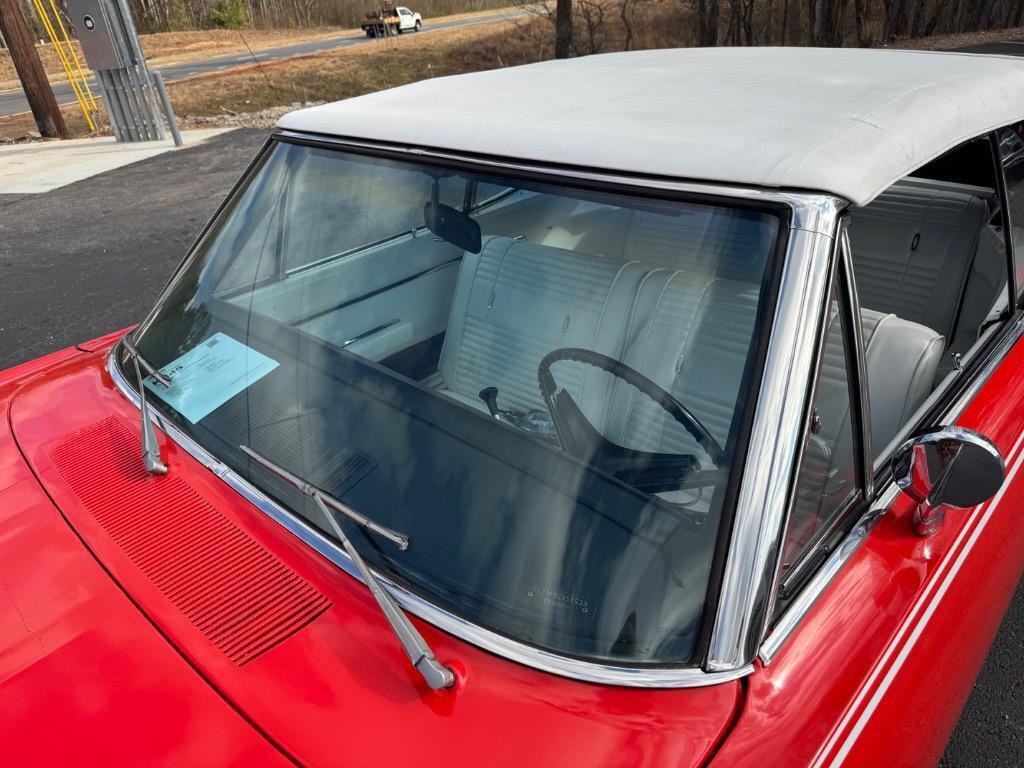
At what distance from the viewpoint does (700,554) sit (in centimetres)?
108

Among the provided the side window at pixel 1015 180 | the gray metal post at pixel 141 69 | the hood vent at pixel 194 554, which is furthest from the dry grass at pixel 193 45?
the side window at pixel 1015 180

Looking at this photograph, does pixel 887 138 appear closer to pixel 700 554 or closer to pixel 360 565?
pixel 700 554

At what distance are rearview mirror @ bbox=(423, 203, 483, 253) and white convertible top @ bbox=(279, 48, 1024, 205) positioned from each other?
0.22 meters

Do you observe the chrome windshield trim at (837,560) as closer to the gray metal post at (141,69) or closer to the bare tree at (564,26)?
the gray metal post at (141,69)

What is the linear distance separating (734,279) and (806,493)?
40cm

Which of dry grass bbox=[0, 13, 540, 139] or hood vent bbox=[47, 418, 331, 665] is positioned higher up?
hood vent bbox=[47, 418, 331, 665]

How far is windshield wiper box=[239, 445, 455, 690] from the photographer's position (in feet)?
3.30

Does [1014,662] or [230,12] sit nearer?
[1014,662]

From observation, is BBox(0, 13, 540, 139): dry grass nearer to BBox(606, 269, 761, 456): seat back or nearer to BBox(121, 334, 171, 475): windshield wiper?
BBox(121, 334, 171, 475): windshield wiper

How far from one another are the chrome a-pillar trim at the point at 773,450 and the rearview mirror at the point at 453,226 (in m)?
0.88

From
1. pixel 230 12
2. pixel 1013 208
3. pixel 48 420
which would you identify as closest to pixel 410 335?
pixel 48 420

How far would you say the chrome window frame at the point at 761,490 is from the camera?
1.02m

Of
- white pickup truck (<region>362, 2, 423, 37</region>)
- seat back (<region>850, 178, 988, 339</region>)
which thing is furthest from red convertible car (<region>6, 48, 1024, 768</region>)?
white pickup truck (<region>362, 2, 423, 37</region>)

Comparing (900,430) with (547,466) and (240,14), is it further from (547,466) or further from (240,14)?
(240,14)
